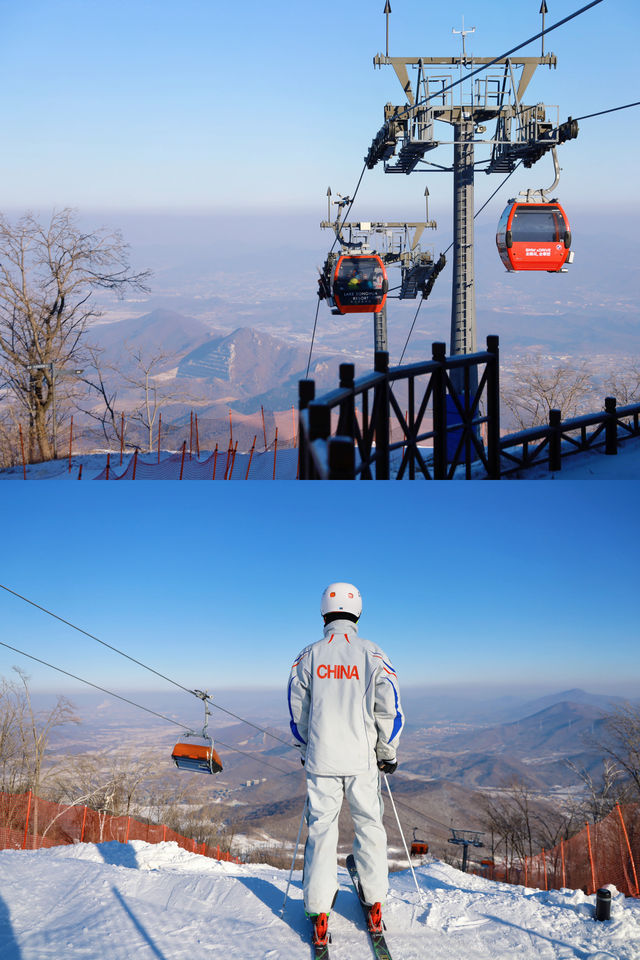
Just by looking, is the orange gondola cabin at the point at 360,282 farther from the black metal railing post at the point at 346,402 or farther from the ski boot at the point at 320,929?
the ski boot at the point at 320,929

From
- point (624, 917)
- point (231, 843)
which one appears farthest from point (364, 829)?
point (231, 843)

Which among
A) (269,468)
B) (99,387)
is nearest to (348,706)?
(269,468)

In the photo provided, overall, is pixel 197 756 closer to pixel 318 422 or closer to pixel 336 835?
pixel 336 835

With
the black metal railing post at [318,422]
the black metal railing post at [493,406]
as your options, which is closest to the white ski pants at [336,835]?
the black metal railing post at [318,422]

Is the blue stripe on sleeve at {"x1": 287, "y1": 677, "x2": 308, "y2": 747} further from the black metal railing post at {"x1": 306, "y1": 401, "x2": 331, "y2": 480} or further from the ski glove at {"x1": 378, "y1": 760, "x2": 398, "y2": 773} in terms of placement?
the black metal railing post at {"x1": 306, "y1": 401, "x2": 331, "y2": 480}

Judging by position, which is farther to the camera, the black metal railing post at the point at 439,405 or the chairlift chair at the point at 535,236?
the chairlift chair at the point at 535,236

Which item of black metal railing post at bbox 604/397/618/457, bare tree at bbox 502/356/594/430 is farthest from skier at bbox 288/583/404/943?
bare tree at bbox 502/356/594/430

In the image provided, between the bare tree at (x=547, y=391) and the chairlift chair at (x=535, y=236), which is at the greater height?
the chairlift chair at (x=535, y=236)
